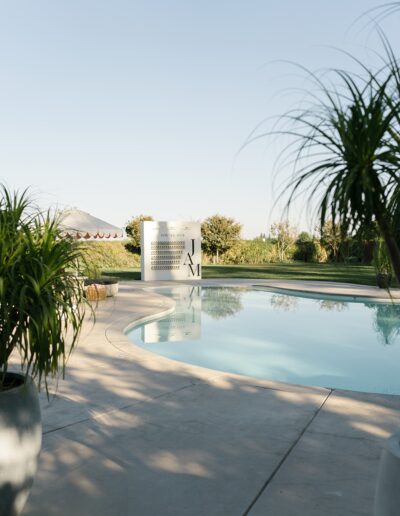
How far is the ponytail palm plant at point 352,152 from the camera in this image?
1.60m

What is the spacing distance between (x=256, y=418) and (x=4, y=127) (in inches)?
437

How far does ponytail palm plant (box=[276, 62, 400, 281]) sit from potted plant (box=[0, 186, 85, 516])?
1.21 meters

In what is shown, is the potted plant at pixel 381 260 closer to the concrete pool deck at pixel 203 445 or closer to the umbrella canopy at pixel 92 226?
the concrete pool deck at pixel 203 445

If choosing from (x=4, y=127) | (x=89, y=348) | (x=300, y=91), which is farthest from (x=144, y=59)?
(x=300, y=91)

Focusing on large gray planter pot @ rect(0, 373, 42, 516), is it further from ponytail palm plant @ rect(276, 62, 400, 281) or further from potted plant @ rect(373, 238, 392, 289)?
potted plant @ rect(373, 238, 392, 289)

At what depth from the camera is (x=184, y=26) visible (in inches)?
492

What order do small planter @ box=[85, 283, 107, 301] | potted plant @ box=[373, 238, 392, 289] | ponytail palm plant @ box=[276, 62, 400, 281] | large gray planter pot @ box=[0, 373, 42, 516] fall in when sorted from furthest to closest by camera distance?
Answer: small planter @ box=[85, 283, 107, 301] → large gray planter pot @ box=[0, 373, 42, 516] → potted plant @ box=[373, 238, 392, 289] → ponytail palm plant @ box=[276, 62, 400, 281]

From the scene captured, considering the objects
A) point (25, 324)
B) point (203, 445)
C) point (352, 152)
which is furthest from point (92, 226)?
point (352, 152)

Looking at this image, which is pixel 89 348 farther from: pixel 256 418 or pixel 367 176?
pixel 367 176

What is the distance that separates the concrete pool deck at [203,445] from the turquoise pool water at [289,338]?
2149 millimetres

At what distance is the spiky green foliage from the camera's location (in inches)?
86.6

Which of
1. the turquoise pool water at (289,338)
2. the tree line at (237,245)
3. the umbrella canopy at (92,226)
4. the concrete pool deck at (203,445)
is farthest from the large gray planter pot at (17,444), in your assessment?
the tree line at (237,245)

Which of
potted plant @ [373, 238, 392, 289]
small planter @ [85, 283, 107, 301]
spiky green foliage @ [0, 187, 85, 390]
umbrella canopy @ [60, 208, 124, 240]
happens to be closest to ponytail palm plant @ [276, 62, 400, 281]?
potted plant @ [373, 238, 392, 289]

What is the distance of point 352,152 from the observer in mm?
1603
